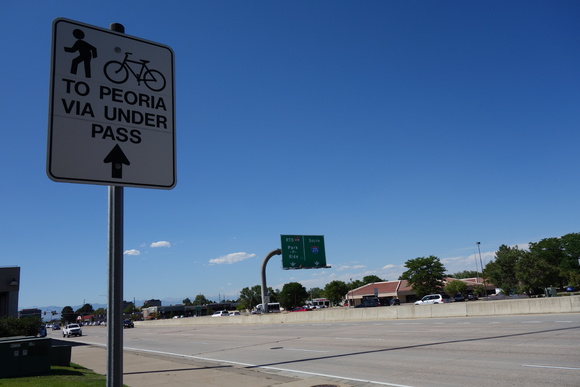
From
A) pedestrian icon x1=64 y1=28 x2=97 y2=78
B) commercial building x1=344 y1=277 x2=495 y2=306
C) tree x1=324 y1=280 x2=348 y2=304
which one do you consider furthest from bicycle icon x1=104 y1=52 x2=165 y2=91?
tree x1=324 y1=280 x2=348 y2=304

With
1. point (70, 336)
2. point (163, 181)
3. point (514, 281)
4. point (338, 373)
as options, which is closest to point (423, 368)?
point (338, 373)

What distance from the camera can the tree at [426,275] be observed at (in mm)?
76625

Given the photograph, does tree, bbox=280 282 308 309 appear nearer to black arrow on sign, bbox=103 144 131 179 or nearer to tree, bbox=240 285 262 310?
tree, bbox=240 285 262 310

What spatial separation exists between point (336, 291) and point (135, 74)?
11874cm

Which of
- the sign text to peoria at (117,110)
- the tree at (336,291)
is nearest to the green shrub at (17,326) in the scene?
the sign text to peoria at (117,110)

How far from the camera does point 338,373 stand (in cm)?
1253

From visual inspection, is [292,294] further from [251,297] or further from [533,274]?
[533,274]

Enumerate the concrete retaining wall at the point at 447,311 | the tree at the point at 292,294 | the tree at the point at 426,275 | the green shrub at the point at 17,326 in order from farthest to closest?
1. the tree at the point at 292,294
2. the tree at the point at 426,275
3. the concrete retaining wall at the point at 447,311
4. the green shrub at the point at 17,326

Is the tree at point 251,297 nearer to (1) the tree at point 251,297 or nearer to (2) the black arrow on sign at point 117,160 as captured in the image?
(1) the tree at point 251,297

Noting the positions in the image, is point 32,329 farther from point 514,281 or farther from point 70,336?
point 514,281

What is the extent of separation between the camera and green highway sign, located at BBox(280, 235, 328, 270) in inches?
1726

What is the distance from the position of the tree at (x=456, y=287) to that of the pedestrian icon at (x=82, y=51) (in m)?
96.9

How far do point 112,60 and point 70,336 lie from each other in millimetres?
56102

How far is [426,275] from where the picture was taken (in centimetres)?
7650
